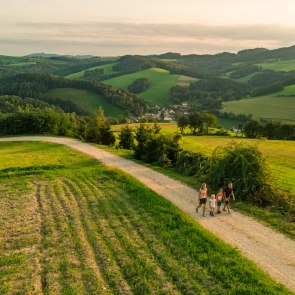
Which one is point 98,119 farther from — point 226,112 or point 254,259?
point 226,112

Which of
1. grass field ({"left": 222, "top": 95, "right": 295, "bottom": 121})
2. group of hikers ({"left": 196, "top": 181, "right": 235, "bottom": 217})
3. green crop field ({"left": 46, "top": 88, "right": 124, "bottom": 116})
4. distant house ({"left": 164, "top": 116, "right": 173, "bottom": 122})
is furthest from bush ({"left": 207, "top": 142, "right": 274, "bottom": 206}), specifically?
green crop field ({"left": 46, "top": 88, "right": 124, "bottom": 116})

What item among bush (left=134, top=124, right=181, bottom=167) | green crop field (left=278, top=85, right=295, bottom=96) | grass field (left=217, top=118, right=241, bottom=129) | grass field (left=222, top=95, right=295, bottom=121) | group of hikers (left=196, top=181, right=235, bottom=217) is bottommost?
grass field (left=217, top=118, right=241, bottom=129)

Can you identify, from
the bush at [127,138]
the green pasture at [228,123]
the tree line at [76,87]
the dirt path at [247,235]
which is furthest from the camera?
the tree line at [76,87]

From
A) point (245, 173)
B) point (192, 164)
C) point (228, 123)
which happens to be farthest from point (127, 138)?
point (228, 123)

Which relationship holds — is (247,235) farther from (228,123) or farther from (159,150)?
(228,123)

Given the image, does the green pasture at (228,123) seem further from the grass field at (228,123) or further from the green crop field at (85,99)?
Result: the green crop field at (85,99)

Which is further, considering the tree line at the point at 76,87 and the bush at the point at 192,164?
the tree line at the point at 76,87

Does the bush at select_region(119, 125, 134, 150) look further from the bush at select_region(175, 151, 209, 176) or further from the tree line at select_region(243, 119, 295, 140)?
the tree line at select_region(243, 119, 295, 140)

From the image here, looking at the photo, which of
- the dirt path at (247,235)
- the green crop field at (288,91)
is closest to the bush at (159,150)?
the dirt path at (247,235)
